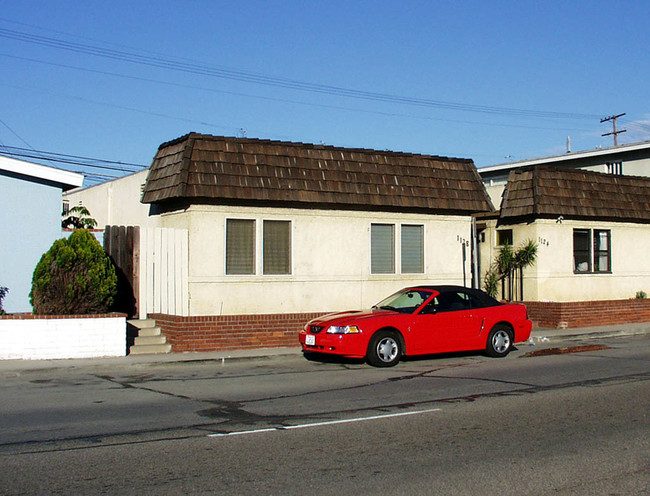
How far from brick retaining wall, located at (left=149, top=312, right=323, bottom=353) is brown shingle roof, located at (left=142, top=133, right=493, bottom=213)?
2.70m

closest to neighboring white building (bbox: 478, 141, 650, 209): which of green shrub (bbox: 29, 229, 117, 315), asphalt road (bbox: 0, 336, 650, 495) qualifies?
green shrub (bbox: 29, 229, 117, 315)

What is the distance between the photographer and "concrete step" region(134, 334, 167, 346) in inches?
618

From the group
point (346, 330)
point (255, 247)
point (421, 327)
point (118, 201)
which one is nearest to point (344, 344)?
point (346, 330)

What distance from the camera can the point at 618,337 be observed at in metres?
19.8

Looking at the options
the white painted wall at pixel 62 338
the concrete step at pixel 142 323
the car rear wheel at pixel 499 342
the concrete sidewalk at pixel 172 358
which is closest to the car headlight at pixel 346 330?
the concrete sidewalk at pixel 172 358

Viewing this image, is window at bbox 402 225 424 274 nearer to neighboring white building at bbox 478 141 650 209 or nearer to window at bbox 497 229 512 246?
window at bbox 497 229 512 246

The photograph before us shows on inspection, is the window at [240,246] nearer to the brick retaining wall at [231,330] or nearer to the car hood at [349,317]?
the brick retaining wall at [231,330]

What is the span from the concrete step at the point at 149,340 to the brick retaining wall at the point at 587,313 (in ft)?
36.8

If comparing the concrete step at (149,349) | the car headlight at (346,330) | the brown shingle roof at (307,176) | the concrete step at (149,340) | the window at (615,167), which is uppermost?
the window at (615,167)

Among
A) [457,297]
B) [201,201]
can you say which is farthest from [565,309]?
[201,201]

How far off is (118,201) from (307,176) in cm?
1268

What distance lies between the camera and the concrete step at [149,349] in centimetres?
1528

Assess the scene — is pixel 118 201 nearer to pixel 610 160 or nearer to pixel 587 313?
pixel 587 313

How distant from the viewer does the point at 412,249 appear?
19391 mm
